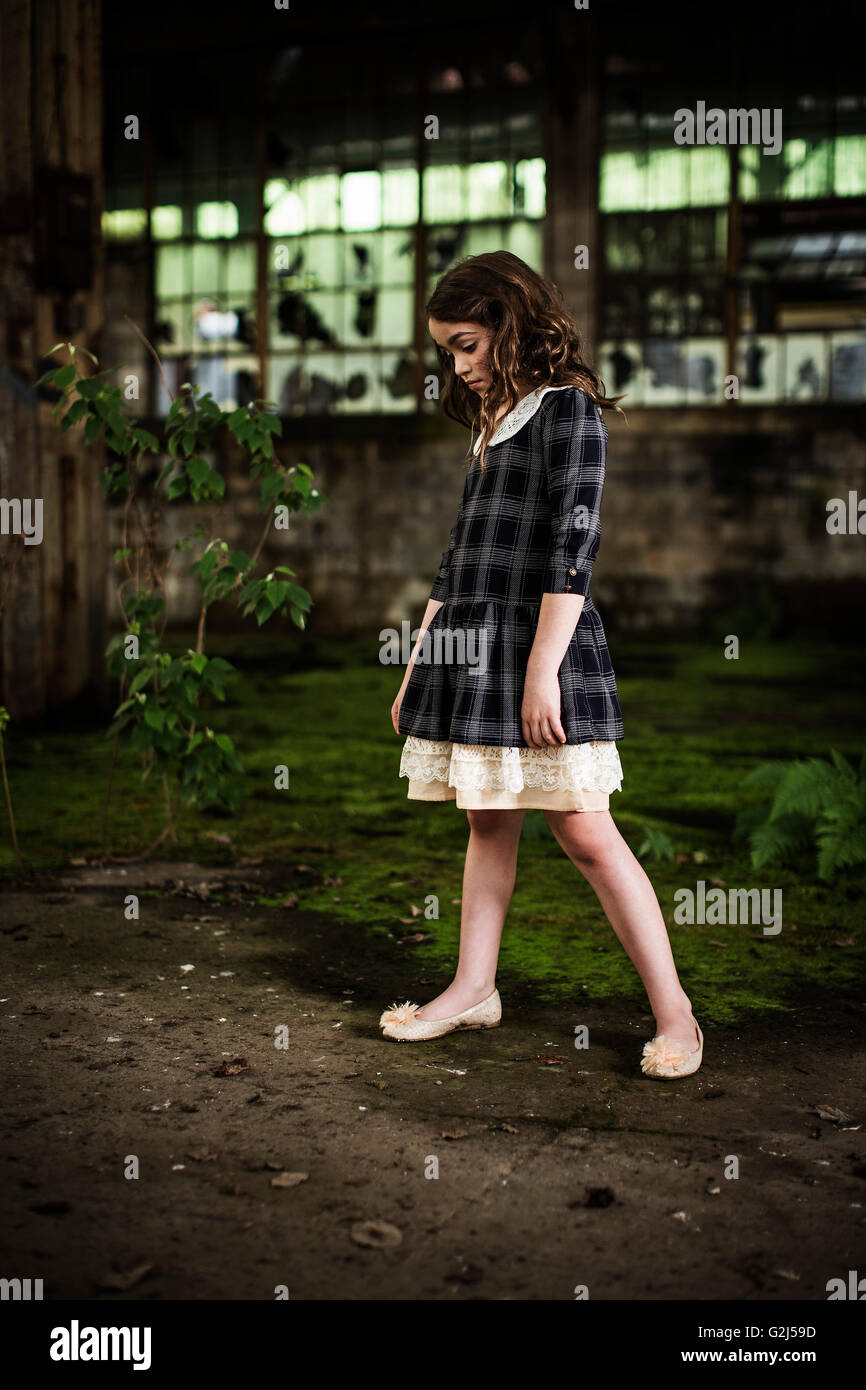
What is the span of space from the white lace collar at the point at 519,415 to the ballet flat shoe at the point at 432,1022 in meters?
1.53

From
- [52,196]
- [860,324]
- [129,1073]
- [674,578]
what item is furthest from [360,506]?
[129,1073]

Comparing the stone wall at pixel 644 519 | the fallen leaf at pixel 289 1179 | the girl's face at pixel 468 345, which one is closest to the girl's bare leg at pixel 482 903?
the fallen leaf at pixel 289 1179

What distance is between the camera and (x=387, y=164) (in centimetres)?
1653

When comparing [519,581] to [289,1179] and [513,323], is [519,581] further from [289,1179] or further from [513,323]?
[289,1179]

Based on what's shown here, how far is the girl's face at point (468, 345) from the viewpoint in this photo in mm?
3012

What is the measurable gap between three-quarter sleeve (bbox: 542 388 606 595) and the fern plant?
2.67 meters

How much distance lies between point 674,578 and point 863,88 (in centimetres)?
650

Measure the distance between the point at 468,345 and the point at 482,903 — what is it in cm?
146

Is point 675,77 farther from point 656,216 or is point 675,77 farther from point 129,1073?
point 129,1073

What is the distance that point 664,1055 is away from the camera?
307cm

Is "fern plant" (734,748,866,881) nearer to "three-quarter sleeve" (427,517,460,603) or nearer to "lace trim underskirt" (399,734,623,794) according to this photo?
"lace trim underskirt" (399,734,623,794)
